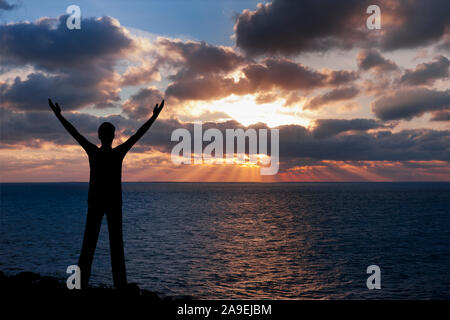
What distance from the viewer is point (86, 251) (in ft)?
22.7

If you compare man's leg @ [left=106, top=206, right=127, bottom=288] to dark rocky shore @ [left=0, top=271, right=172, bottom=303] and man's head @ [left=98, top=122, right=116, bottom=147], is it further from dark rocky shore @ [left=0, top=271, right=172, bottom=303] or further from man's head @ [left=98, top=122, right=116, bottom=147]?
man's head @ [left=98, top=122, right=116, bottom=147]

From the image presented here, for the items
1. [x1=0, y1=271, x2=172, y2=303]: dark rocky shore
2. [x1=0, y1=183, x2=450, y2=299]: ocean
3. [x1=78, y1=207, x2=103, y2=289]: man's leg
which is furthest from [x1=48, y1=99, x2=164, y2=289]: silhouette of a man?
[x1=0, y1=183, x2=450, y2=299]: ocean

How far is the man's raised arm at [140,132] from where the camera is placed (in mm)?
6721

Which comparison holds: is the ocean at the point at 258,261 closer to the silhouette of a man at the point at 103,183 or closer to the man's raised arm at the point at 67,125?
the silhouette of a man at the point at 103,183

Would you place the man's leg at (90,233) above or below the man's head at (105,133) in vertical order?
below

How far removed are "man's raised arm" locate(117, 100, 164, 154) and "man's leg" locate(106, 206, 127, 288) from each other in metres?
1.28

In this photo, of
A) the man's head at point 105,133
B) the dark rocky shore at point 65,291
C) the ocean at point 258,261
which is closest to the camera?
the man's head at point 105,133

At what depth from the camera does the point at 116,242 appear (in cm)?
702

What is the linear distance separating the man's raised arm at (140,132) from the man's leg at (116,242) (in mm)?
1284

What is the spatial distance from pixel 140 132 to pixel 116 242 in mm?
2398

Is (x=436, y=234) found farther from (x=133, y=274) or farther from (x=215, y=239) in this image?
(x=133, y=274)

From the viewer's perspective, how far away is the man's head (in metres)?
6.97

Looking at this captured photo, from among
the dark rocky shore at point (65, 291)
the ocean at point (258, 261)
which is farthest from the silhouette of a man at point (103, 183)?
the ocean at point (258, 261)
